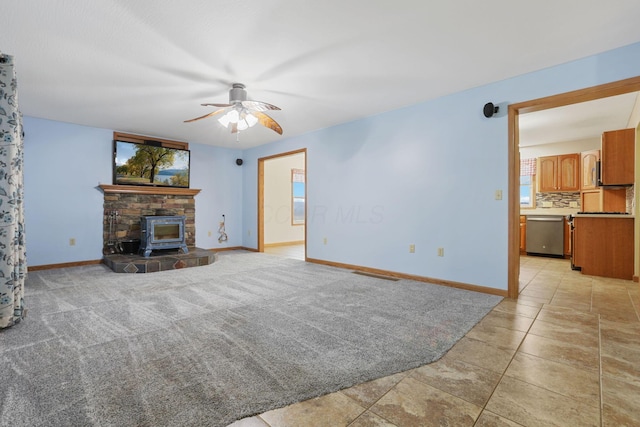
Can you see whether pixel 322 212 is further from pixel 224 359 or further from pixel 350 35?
pixel 224 359

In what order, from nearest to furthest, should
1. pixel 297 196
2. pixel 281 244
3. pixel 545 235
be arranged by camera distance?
pixel 545 235
pixel 281 244
pixel 297 196

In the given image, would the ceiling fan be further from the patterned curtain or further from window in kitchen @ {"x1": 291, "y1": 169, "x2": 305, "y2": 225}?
window in kitchen @ {"x1": 291, "y1": 169, "x2": 305, "y2": 225}

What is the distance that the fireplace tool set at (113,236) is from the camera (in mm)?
5074

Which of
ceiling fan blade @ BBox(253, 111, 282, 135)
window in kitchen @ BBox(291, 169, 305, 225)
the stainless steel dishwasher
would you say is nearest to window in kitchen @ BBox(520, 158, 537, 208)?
the stainless steel dishwasher

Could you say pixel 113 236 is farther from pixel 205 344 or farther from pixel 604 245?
pixel 604 245

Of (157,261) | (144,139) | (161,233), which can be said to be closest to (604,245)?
(157,261)

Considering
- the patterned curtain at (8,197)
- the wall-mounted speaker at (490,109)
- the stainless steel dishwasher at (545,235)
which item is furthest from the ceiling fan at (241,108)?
the stainless steel dishwasher at (545,235)

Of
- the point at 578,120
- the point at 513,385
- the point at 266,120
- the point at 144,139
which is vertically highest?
the point at 578,120

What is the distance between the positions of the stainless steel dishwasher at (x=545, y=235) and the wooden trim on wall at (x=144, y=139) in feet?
23.9

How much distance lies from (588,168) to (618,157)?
187cm

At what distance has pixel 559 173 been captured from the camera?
20.4 feet

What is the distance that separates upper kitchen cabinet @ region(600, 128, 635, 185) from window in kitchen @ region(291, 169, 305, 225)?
20.1 ft

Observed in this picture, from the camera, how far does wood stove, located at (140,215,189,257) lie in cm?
495

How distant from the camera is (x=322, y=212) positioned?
5082 mm
